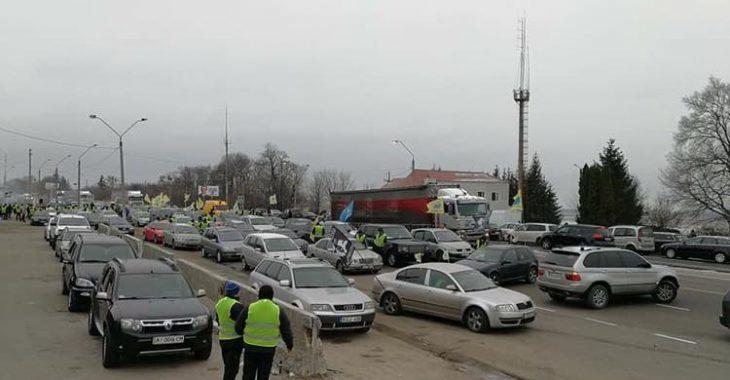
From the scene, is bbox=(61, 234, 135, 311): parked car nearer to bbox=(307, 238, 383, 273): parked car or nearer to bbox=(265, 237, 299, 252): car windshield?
bbox=(265, 237, 299, 252): car windshield

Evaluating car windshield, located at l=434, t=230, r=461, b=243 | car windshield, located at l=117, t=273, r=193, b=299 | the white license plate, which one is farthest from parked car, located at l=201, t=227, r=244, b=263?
the white license plate

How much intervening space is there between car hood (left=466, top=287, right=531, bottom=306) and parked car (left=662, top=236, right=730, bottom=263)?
22593mm

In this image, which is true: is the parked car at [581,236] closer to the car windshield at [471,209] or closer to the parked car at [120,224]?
the car windshield at [471,209]

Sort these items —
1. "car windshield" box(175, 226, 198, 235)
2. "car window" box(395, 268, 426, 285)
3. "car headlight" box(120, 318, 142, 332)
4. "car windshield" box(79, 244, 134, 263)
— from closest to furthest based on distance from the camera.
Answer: "car headlight" box(120, 318, 142, 332) → "car window" box(395, 268, 426, 285) → "car windshield" box(79, 244, 134, 263) → "car windshield" box(175, 226, 198, 235)

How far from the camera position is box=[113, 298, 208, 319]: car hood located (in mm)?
9031

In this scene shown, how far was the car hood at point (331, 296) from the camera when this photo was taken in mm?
12227

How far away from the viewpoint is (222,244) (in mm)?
27438

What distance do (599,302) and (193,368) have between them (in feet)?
35.9

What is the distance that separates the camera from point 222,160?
443 feet

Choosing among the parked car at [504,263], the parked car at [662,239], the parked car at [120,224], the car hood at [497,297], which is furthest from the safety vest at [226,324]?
the parked car at [120,224]

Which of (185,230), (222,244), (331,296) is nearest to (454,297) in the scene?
(331,296)

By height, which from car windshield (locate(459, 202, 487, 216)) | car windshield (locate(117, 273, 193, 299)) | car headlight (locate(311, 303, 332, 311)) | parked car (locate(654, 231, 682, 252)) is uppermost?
car windshield (locate(459, 202, 487, 216))

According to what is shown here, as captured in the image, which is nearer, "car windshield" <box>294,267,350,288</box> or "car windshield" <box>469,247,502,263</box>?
"car windshield" <box>294,267,350,288</box>

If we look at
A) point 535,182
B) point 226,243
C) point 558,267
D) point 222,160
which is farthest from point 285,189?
point 558,267
